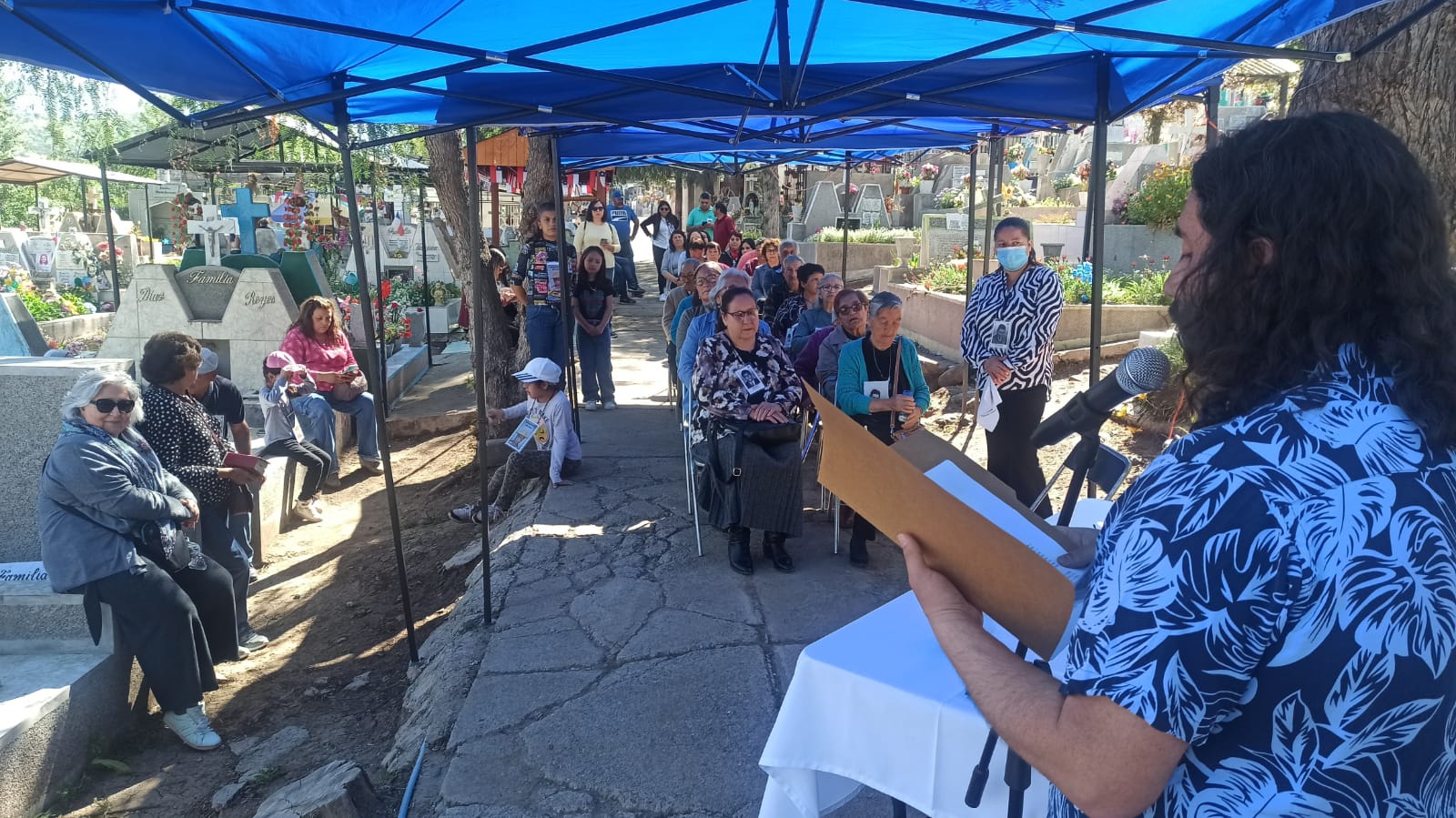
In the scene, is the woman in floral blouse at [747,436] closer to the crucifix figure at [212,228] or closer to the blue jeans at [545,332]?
the blue jeans at [545,332]

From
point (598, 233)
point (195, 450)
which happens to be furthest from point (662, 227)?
point (195, 450)

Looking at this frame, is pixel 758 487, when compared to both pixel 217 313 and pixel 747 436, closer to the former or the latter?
pixel 747 436

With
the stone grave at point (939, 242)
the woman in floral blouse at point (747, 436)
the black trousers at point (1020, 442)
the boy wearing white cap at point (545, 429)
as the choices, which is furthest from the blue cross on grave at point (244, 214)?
the black trousers at point (1020, 442)

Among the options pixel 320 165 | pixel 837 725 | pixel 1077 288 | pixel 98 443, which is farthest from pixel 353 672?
pixel 320 165

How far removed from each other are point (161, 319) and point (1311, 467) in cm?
1112

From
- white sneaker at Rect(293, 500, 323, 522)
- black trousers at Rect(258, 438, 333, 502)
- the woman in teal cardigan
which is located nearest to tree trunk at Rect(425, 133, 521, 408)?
black trousers at Rect(258, 438, 333, 502)

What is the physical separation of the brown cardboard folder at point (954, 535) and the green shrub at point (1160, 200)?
11.4 metres

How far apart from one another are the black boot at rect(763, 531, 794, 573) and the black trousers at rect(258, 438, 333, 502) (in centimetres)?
403

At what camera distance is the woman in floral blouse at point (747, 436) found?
194 inches

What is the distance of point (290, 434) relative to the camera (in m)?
7.25

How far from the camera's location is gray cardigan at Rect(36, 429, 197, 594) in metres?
3.94

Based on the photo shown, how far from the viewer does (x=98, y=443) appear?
3.99m

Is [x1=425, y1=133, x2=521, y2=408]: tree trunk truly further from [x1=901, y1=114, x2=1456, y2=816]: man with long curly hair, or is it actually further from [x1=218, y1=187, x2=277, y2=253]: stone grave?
[x1=218, y1=187, x2=277, y2=253]: stone grave

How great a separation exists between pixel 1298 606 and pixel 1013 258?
4423 millimetres
